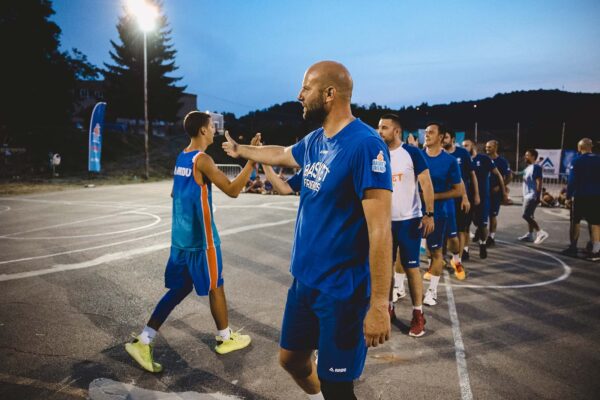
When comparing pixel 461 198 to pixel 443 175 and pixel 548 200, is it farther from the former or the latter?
pixel 548 200

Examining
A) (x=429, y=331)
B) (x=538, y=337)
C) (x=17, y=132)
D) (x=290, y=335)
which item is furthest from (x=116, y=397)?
(x=17, y=132)

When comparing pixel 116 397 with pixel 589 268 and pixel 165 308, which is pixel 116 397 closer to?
pixel 165 308

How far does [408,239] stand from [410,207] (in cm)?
37

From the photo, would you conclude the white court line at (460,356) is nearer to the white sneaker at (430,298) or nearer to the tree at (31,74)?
the white sneaker at (430,298)

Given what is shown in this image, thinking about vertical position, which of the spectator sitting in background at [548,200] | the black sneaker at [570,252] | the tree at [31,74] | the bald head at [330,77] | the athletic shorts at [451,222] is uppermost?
the tree at [31,74]

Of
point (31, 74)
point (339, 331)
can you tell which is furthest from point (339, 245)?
point (31, 74)

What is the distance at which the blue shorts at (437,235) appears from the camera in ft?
16.8

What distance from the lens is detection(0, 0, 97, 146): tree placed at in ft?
97.8

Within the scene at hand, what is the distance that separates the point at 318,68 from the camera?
2.08 meters

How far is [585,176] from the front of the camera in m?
7.62

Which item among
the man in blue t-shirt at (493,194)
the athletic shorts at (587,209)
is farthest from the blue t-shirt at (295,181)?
the athletic shorts at (587,209)

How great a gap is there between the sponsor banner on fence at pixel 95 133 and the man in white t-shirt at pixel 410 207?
1868 centimetres

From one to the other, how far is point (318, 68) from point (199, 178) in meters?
1.85

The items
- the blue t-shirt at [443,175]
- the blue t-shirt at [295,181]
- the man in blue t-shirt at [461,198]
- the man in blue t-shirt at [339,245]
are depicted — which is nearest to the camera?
the man in blue t-shirt at [339,245]
